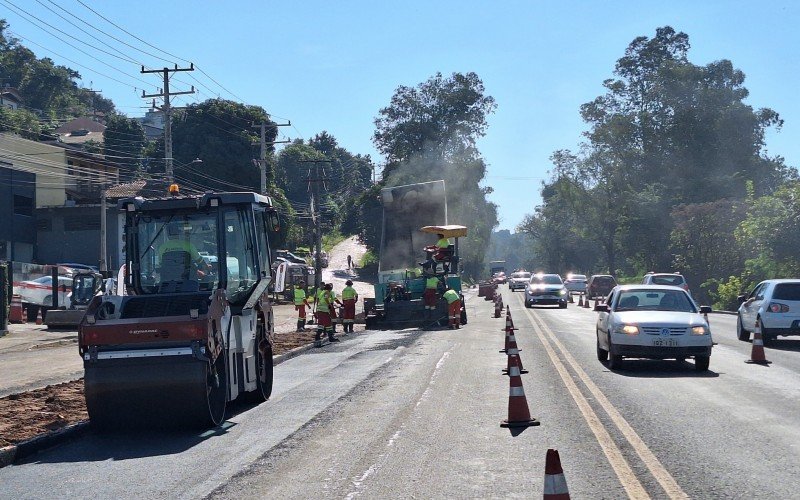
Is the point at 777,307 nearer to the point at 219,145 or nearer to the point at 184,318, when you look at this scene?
the point at 184,318

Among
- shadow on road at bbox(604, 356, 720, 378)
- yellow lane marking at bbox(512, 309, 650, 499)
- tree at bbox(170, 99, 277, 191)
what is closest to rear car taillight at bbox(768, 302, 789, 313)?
shadow on road at bbox(604, 356, 720, 378)

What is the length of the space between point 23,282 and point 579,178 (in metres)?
65.9

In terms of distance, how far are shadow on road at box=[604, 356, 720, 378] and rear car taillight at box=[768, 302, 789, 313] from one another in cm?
417

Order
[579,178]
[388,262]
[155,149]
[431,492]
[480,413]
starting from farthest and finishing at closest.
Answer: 1. [579,178]
2. [155,149]
3. [388,262]
4. [480,413]
5. [431,492]

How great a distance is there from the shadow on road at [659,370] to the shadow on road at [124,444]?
24.2 ft

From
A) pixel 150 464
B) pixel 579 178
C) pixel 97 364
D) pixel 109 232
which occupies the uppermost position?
pixel 579 178

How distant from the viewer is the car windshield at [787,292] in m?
21.5

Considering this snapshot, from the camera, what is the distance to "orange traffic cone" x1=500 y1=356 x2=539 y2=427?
10523 mm

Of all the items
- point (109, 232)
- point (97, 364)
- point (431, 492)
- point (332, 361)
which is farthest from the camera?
point (109, 232)

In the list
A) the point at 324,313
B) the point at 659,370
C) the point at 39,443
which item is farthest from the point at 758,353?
the point at 39,443

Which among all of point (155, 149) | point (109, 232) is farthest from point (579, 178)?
point (109, 232)

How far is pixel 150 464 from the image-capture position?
30.3ft

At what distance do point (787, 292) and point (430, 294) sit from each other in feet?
38.2

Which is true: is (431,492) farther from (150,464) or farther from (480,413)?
(480,413)
